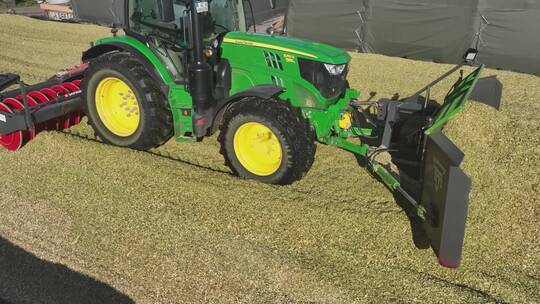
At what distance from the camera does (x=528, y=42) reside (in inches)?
356

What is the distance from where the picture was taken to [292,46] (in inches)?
168

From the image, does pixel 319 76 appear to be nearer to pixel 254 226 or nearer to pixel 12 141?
pixel 254 226

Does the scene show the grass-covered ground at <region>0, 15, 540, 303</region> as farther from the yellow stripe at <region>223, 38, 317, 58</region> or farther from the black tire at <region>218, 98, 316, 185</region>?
the yellow stripe at <region>223, 38, 317, 58</region>

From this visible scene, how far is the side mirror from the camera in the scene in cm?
430

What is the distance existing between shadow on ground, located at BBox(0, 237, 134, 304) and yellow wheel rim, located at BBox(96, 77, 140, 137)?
189cm

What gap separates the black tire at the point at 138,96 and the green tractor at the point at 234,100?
1cm

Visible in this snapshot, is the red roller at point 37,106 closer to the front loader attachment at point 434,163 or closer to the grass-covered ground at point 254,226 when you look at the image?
the grass-covered ground at point 254,226

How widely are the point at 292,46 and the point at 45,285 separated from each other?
2813mm

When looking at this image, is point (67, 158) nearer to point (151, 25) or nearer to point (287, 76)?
point (151, 25)

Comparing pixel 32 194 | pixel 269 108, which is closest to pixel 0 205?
pixel 32 194

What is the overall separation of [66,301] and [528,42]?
9.34 meters

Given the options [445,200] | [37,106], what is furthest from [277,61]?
[37,106]

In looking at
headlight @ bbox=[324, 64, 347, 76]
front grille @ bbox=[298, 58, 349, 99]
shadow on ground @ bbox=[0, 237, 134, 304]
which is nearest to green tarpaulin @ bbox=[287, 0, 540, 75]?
headlight @ bbox=[324, 64, 347, 76]

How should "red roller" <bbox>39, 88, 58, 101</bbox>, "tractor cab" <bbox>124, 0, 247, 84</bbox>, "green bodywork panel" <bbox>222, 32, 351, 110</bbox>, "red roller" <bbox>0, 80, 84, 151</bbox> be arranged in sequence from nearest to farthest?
1. "green bodywork panel" <bbox>222, 32, 351, 110</bbox>
2. "tractor cab" <bbox>124, 0, 247, 84</bbox>
3. "red roller" <bbox>0, 80, 84, 151</bbox>
4. "red roller" <bbox>39, 88, 58, 101</bbox>
